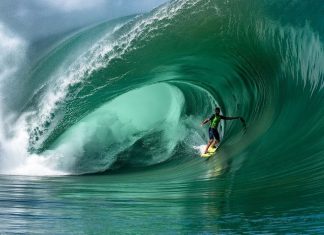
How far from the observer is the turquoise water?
866 cm

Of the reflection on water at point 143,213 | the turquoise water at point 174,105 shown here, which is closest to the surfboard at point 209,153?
the turquoise water at point 174,105

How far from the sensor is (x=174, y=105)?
15.7 meters

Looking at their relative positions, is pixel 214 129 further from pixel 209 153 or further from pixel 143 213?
pixel 143 213

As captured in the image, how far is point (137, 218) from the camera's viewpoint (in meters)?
4.69

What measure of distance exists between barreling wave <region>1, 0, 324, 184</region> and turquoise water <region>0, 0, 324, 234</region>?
3 centimetres

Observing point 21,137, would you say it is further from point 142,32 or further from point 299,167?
point 299,167

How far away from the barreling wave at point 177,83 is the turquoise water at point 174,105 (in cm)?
3

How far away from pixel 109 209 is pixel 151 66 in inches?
325

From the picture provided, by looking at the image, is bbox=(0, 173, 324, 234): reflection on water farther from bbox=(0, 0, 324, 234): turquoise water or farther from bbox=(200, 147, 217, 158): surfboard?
bbox=(200, 147, 217, 158): surfboard

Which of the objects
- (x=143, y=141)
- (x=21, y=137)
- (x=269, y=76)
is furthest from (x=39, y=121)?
(x=269, y=76)

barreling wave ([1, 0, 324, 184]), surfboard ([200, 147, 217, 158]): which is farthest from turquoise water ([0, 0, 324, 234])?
surfboard ([200, 147, 217, 158])

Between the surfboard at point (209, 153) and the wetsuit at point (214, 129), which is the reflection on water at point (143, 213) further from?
the wetsuit at point (214, 129)

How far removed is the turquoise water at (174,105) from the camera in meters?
8.66

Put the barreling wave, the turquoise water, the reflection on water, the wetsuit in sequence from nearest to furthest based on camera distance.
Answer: the reflection on water
the turquoise water
the barreling wave
the wetsuit
